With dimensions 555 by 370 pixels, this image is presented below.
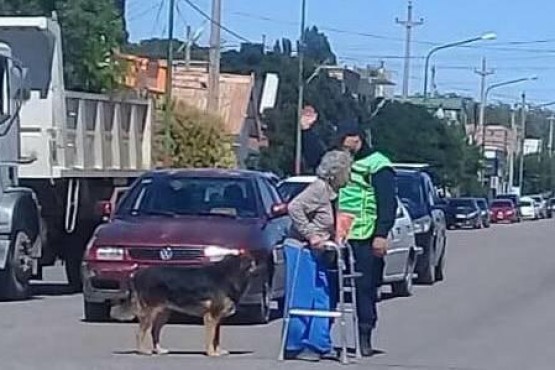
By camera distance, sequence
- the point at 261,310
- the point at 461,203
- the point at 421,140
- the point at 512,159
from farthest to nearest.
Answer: the point at 512,159 < the point at 421,140 < the point at 461,203 < the point at 261,310

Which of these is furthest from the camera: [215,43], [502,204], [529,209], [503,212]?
[529,209]

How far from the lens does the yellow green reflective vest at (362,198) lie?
14086 millimetres

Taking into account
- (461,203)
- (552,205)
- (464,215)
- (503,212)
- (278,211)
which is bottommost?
(552,205)

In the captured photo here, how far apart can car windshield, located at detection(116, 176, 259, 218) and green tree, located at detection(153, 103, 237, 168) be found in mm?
30614

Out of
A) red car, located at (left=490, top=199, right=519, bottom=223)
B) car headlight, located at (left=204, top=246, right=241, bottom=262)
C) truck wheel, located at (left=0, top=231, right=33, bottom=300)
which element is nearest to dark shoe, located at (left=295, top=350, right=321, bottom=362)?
car headlight, located at (left=204, top=246, right=241, bottom=262)

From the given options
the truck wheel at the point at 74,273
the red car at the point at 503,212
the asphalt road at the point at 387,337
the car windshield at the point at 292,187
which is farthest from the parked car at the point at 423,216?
the red car at the point at 503,212

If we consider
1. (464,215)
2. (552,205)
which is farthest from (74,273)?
(552,205)

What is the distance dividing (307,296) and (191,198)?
15.0ft

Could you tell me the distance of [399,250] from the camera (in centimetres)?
2253

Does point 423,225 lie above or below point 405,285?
above

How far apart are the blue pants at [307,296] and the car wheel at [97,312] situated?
174 inches

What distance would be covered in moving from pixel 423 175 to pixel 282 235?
838 centimetres

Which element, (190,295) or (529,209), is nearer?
(190,295)

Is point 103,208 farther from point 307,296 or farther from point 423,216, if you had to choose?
point 307,296
